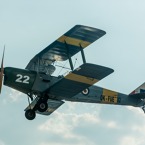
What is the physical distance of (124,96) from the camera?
24781mm

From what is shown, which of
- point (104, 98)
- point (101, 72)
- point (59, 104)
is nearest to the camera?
point (101, 72)

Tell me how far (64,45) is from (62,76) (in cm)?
145

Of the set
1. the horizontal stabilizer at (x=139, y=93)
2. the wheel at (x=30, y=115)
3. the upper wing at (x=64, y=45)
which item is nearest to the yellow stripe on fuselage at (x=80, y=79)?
the upper wing at (x=64, y=45)

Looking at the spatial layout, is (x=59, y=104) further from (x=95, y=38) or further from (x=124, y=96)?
(x=95, y=38)

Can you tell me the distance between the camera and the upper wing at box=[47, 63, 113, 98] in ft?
62.2

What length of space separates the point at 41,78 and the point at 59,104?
4.44m

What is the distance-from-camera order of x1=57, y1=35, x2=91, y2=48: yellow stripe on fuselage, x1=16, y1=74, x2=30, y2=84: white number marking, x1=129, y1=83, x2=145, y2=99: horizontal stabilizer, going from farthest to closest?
1. x1=129, y1=83, x2=145, y2=99: horizontal stabilizer
2. x1=57, y1=35, x2=91, y2=48: yellow stripe on fuselage
3. x1=16, y1=74, x2=30, y2=84: white number marking

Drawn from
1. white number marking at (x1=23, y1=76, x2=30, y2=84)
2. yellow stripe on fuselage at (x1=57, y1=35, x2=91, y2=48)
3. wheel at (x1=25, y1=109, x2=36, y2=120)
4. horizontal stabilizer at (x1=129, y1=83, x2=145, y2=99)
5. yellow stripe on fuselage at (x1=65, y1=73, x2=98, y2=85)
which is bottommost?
wheel at (x1=25, y1=109, x2=36, y2=120)

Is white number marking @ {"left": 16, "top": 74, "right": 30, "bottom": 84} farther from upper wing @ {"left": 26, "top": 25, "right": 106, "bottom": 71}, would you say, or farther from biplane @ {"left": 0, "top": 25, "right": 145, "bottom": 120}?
upper wing @ {"left": 26, "top": 25, "right": 106, "bottom": 71}

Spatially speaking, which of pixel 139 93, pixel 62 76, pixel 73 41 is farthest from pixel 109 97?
pixel 73 41

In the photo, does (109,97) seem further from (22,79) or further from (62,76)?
(22,79)

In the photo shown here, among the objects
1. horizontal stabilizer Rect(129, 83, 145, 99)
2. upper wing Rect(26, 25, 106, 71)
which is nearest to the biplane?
upper wing Rect(26, 25, 106, 71)

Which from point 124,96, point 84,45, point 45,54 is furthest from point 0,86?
point 124,96

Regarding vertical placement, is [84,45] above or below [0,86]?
above
